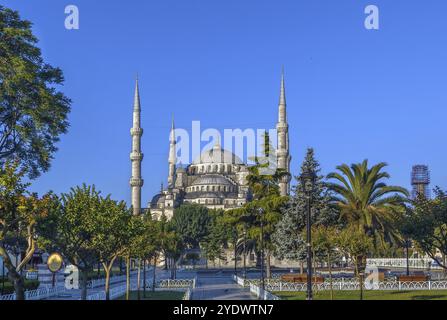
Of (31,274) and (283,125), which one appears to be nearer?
(31,274)

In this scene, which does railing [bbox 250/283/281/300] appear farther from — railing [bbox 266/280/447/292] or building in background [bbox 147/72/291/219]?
building in background [bbox 147/72/291/219]

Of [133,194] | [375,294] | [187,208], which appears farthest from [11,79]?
[187,208]

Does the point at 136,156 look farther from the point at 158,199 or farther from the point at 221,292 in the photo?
the point at 221,292

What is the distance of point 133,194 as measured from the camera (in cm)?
10562

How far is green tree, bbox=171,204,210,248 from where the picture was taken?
110688 mm

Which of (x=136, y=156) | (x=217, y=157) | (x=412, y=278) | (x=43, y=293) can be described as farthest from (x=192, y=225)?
(x=43, y=293)

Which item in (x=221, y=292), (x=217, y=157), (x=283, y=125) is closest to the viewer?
(x=221, y=292)

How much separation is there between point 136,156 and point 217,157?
207ft

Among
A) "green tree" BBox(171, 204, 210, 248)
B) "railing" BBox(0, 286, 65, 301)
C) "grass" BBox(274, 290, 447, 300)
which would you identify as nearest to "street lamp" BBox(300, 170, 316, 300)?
"grass" BBox(274, 290, 447, 300)

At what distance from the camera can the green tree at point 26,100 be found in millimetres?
31578

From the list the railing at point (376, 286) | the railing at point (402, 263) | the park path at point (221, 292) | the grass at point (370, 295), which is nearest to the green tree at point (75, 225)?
the park path at point (221, 292)

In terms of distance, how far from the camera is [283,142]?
103 m
